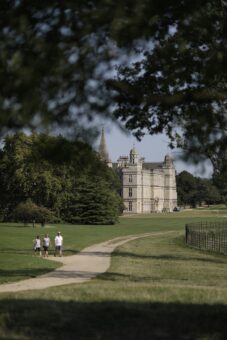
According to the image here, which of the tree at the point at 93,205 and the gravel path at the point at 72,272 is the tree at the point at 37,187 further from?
the gravel path at the point at 72,272

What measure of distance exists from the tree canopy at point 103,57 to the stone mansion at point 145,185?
14446 cm

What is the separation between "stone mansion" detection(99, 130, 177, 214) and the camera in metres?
164

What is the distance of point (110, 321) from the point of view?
1126cm

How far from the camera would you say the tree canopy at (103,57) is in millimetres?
7301

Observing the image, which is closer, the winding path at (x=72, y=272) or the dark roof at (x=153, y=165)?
the winding path at (x=72, y=272)

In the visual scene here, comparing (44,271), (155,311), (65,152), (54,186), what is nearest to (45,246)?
(44,271)

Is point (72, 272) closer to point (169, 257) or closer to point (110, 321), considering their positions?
point (169, 257)

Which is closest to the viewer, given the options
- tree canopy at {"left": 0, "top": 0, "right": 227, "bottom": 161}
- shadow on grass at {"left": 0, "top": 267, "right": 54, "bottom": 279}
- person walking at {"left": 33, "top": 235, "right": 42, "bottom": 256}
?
tree canopy at {"left": 0, "top": 0, "right": 227, "bottom": 161}

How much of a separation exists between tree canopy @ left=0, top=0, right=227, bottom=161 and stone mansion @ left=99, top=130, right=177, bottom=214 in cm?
14446

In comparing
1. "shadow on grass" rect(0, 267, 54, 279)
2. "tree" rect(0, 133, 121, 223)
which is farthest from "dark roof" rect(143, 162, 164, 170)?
"shadow on grass" rect(0, 267, 54, 279)

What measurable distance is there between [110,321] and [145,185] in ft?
522

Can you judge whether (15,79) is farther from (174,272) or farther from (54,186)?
(54,186)

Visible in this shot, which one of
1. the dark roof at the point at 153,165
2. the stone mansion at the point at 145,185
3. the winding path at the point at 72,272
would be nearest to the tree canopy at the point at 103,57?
the winding path at the point at 72,272

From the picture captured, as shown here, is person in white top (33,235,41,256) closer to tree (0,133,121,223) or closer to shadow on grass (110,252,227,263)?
shadow on grass (110,252,227,263)
